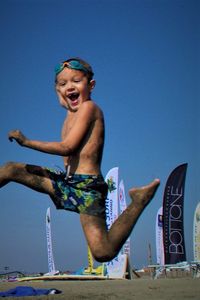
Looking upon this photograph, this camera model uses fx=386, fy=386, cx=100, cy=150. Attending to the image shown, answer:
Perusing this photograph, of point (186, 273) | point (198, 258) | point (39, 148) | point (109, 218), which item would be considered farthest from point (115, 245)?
point (186, 273)

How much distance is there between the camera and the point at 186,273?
18.2 meters

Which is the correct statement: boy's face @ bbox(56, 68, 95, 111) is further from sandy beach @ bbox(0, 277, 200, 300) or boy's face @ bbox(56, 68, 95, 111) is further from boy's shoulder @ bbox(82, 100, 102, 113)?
sandy beach @ bbox(0, 277, 200, 300)

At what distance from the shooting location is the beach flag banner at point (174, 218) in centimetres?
1620

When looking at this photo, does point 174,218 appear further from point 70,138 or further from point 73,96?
point 70,138

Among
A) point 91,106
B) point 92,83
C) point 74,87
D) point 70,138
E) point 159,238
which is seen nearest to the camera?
point 70,138

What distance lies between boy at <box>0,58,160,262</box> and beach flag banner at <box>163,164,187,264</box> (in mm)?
13182

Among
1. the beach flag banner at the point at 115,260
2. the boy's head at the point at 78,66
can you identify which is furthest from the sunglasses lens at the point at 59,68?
the beach flag banner at the point at 115,260

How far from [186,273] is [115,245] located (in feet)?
52.7

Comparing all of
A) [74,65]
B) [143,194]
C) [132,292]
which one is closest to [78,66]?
[74,65]

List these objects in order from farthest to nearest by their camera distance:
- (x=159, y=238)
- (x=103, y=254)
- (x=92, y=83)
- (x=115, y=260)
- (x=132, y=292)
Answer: (x=159, y=238), (x=115, y=260), (x=132, y=292), (x=92, y=83), (x=103, y=254)

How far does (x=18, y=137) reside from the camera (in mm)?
3475

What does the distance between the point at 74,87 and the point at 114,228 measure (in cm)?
150

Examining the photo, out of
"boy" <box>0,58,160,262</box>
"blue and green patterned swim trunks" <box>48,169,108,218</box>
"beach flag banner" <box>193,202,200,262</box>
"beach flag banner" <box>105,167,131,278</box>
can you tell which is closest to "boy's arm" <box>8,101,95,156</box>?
"boy" <box>0,58,160,262</box>

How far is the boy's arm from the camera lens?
3.50 m
